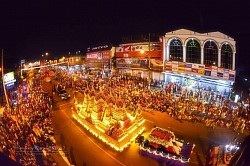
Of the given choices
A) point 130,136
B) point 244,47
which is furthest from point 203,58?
point 130,136

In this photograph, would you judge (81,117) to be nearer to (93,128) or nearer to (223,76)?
(93,128)

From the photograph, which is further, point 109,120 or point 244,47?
point 244,47

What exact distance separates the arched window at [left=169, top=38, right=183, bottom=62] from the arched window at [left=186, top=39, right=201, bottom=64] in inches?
39.7

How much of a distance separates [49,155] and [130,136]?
621 cm

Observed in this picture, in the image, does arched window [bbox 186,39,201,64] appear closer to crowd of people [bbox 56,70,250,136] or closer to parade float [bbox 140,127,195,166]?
crowd of people [bbox 56,70,250,136]

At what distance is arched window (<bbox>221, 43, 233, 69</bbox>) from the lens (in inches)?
1049

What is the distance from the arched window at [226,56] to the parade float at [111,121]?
13.4 meters

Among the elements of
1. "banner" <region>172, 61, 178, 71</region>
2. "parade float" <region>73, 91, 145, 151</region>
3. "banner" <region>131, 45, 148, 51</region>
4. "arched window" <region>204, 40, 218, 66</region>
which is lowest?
"parade float" <region>73, 91, 145, 151</region>

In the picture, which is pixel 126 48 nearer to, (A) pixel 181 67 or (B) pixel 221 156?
(A) pixel 181 67

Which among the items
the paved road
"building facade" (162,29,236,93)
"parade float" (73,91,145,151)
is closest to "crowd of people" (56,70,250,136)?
the paved road

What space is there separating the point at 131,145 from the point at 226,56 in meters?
17.2

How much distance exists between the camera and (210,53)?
27.7 metres

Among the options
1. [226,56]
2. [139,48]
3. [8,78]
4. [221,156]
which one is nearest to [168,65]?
[139,48]

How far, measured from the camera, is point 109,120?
736 inches
